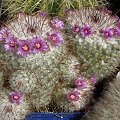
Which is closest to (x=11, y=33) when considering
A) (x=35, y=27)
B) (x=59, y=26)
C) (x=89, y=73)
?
(x=35, y=27)

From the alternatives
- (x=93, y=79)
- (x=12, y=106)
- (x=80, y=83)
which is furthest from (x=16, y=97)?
(x=93, y=79)

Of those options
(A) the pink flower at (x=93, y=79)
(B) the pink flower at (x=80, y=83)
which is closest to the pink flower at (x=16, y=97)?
(B) the pink flower at (x=80, y=83)

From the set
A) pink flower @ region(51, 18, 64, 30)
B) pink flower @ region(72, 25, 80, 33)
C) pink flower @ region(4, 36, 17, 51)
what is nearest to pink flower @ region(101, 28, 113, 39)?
pink flower @ region(72, 25, 80, 33)

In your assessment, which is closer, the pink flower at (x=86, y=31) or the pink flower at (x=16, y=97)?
the pink flower at (x=16, y=97)

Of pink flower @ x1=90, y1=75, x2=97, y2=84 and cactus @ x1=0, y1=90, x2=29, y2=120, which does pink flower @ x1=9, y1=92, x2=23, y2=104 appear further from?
pink flower @ x1=90, y1=75, x2=97, y2=84

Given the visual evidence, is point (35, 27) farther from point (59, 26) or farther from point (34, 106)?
point (34, 106)

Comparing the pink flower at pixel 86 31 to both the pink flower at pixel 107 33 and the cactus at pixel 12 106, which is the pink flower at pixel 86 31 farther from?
the cactus at pixel 12 106
